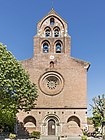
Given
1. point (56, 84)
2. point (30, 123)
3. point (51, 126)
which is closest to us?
point (51, 126)

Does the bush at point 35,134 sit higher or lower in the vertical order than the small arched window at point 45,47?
lower

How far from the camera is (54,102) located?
45531 millimetres

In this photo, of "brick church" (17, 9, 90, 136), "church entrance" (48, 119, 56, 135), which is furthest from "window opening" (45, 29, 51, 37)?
"church entrance" (48, 119, 56, 135)

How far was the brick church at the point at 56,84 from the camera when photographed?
148 ft

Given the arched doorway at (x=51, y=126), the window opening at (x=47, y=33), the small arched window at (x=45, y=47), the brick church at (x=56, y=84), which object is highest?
the window opening at (x=47, y=33)

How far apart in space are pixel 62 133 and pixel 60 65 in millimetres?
10034

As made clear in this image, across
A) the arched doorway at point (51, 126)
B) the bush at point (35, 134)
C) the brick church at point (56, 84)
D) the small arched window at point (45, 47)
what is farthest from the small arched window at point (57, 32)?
the bush at point (35, 134)

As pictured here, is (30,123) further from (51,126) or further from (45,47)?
(45,47)

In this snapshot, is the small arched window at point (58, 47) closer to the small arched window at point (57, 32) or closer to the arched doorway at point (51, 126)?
the small arched window at point (57, 32)

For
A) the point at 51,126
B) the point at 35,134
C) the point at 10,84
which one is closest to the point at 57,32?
the point at 51,126

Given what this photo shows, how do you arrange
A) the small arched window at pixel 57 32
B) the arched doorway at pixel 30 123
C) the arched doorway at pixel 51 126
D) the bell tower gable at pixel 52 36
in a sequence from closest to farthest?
the arched doorway at pixel 51 126 → the arched doorway at pixel 30 123 → the bell tower gable at pixel 52 36 → the small arched window at pixel 57 32

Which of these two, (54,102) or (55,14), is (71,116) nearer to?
(54,102)

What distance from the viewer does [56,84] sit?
46.5 m

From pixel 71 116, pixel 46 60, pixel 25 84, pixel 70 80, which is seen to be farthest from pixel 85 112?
pixel 25 84
